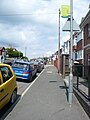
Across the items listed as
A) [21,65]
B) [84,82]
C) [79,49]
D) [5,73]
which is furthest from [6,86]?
[79,49]

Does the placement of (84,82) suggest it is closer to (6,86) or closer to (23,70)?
(6,86)

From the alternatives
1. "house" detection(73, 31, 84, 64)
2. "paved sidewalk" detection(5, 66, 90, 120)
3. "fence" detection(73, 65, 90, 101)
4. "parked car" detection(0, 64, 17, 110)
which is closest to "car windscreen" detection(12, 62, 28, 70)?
"fence" detection(73, 65, 90, 101)

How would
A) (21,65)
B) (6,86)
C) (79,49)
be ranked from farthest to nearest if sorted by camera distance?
(79,49)
(21,65)
(6,86)

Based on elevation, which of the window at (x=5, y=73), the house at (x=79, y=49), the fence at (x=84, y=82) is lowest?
the fence at (x=84, y=82)

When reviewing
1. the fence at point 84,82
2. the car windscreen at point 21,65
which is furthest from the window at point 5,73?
the car windscreen at point 21,65

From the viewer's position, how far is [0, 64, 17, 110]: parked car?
8.24 meters

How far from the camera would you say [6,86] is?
870cm

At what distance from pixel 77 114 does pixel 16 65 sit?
13.1 metres

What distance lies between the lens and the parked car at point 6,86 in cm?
824

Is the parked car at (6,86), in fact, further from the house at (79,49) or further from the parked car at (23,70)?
the house at (79,49)

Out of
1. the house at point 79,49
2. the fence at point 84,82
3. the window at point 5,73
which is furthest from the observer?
the house at point 79,49

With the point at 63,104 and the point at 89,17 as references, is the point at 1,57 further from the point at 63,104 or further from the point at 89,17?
the point at 63,104

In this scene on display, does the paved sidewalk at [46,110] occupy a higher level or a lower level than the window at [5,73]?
lower

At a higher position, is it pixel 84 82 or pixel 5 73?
pixel 5 73
